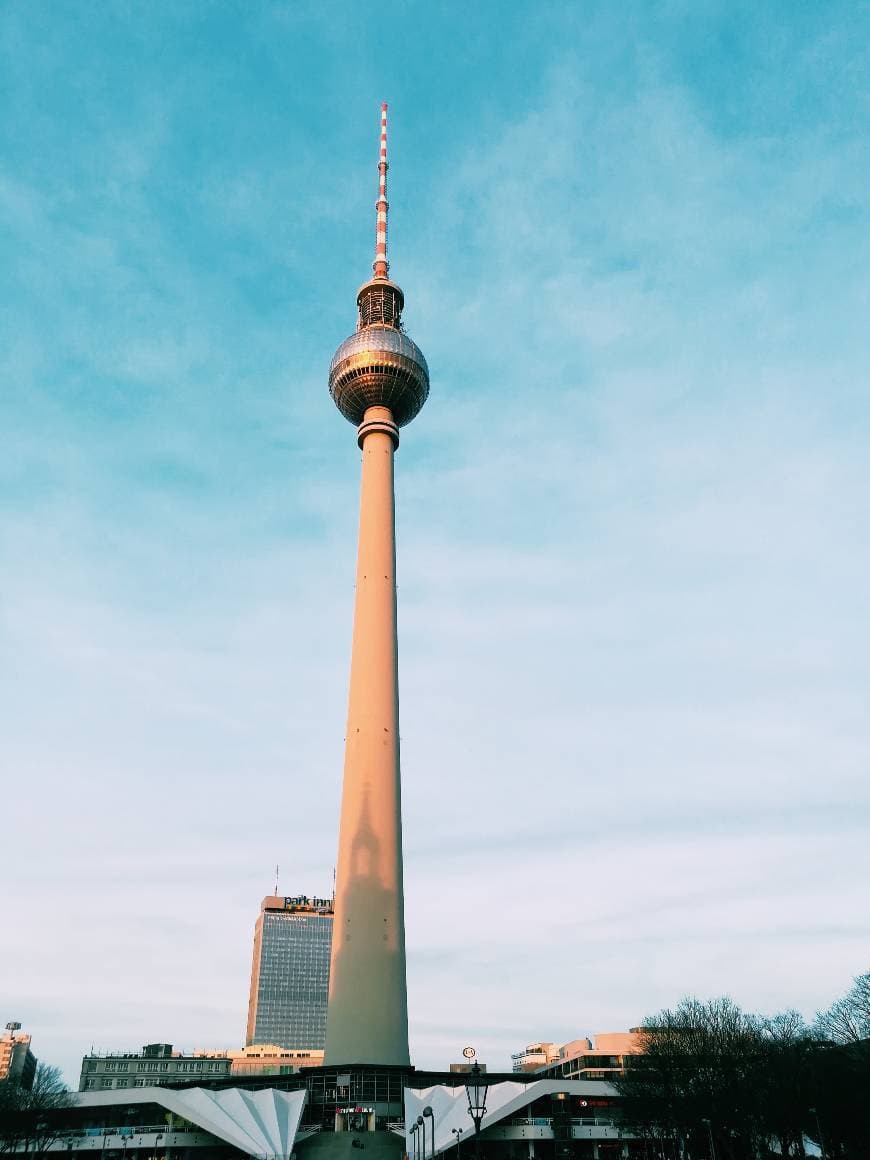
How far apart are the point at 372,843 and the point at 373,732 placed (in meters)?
11.2

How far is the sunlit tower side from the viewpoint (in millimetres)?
86750

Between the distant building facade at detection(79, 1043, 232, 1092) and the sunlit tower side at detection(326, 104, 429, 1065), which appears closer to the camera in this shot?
the sunlit tower side at detection(326, 104, 429, 1065)

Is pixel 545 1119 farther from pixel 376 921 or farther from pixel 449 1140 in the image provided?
pixel 376 921

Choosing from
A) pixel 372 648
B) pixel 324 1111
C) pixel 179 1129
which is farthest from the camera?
pixel 372 648

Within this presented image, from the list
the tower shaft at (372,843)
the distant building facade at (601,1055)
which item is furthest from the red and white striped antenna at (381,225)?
the distant building facade at (601,1055)

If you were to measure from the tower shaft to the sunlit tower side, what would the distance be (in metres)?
0.10

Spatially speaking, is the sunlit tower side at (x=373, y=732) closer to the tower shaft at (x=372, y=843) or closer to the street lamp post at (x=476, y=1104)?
the tower shaft at (x=372, y=843)

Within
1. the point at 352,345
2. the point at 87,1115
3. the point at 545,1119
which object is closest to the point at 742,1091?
the point at 545,1119

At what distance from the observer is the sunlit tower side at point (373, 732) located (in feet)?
285

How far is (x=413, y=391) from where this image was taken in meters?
118

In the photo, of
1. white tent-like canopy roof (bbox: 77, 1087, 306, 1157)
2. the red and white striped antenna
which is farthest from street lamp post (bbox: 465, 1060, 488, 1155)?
the red and white striped antenna

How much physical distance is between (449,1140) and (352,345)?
284 ft

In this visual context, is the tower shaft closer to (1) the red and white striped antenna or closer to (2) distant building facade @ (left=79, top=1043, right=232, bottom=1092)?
(1) the red and white striped antenna

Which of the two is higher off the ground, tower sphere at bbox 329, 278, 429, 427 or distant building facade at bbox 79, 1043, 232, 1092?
tower sphere at bbox 329, 278, 429, 427
